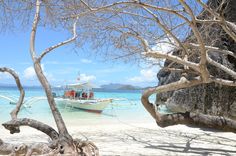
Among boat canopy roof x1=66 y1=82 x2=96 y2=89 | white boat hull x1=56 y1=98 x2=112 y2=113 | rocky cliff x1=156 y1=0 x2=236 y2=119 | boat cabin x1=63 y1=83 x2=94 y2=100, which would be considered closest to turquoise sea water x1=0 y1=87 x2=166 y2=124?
white boat hull x1=56 y1=98 x2=112 y2=113

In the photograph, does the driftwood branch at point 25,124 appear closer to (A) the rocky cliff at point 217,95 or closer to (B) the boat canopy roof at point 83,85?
(A) the rocky cliff at point 217,95

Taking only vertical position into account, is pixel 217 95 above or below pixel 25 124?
above

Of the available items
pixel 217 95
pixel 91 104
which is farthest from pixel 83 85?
pixel 217 95

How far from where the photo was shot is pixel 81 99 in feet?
77.8

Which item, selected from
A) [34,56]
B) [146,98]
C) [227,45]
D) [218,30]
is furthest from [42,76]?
[227,45]

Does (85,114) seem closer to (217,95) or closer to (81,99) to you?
(81,99)

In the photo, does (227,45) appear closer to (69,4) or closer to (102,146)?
(102,146)

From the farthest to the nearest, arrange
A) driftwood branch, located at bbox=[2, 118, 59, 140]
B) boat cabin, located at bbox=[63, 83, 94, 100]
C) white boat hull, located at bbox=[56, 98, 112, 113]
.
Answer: boat cabin, located at bbox=[63, 83, 94, 100]
white boat hull, located at bbox=[56, 98, 112, 113]
driftwood branch, located at bbox=[2, 118, 59, 140]

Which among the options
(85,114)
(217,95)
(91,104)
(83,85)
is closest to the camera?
(217,95)

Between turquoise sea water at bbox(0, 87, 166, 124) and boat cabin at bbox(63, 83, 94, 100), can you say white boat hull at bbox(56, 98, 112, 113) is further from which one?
boat cabin at bbox(63, 83, 94, 100)

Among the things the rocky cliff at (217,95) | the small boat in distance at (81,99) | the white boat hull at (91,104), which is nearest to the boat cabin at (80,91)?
the small boat in distance at (81,99)

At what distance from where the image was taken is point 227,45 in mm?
14664

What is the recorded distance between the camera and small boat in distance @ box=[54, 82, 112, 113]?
2106cm

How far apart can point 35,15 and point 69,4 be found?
1.14m
